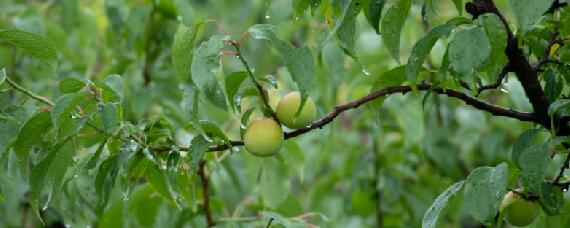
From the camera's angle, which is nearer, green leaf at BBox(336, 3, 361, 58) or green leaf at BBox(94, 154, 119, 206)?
green leaf at BBox(336, 3, 361, 58)

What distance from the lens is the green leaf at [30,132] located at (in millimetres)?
1316

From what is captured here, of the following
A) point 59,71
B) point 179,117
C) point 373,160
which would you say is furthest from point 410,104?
point 59,71

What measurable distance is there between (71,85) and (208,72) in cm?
25

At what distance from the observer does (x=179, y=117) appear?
2.17 metres

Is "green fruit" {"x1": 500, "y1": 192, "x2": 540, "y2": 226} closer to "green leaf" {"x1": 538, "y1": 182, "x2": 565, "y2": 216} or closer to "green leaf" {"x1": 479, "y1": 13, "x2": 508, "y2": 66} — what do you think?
"green leaf" {"x1": 538, "y1": 182, "x2": 565, "y2": 216}

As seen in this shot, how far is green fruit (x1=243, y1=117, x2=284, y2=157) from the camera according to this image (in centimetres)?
129

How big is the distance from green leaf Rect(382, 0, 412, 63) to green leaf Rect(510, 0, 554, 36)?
0.82ft

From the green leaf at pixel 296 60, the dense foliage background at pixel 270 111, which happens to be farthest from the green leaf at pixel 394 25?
the green leaf at pixel 296 60

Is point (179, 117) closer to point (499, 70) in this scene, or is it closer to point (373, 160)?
point (373, 160)

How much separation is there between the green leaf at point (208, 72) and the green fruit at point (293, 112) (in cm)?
11

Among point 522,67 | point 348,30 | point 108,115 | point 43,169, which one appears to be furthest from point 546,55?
point 43,169

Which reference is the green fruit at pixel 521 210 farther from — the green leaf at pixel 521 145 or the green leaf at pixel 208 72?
the green leaf at pixel 208 72

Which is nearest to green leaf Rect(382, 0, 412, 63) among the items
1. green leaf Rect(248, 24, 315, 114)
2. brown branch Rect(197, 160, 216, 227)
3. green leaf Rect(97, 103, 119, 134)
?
green leaf Rect(248, 24, 315, 114)

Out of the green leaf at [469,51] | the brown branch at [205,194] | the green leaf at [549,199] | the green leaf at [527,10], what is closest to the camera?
the green leaf at [527,10]
